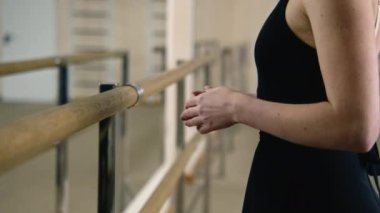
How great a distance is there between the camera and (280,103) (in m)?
0.86

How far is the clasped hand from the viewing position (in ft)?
2.93

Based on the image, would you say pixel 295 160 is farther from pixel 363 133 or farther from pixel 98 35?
pixel 98 35

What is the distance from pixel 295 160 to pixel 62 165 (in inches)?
69.8

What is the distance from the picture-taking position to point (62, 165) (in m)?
2.51

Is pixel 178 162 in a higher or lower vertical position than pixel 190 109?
lower

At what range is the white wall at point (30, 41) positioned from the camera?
25.2ft

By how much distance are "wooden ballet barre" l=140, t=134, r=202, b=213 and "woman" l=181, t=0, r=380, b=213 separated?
0.35m

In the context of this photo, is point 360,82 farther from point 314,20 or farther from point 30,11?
point 30,11

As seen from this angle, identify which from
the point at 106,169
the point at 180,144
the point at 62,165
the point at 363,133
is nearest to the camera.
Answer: the point at 363,133

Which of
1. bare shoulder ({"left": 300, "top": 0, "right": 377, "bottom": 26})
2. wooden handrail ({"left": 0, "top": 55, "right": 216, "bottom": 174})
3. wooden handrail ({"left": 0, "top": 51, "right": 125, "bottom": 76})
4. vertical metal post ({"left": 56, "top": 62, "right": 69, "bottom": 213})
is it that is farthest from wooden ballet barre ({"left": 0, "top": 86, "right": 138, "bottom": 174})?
vertical metal post ({"left": 56, "top": 62, "right": 69, "bottom": 213})

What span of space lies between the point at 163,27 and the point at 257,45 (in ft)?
23.0

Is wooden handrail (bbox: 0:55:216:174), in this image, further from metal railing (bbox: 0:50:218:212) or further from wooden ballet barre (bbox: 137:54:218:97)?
wooden ballet barre (bbox: 137:54:218:97)

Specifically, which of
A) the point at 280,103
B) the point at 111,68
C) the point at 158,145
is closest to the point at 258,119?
the point at 280,103

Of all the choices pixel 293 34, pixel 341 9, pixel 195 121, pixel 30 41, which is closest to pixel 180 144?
pixel 195 121
